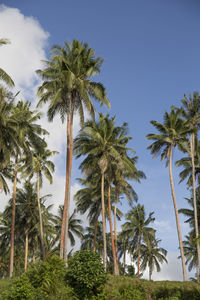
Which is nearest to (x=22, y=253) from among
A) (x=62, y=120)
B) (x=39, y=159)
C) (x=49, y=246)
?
(x=49, y=246)

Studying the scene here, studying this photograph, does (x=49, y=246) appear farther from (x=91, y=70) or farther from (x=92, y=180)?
(x=91, y=70)

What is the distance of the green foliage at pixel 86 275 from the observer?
49.1 ft

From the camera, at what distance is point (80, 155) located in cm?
3097

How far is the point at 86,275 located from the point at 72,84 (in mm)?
13312

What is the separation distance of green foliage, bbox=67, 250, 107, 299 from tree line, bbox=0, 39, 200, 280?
13.0ft

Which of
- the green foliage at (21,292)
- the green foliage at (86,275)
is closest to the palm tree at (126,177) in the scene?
the green foliage at (86,275)

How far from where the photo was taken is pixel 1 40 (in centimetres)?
1975

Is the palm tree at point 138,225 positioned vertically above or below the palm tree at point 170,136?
below

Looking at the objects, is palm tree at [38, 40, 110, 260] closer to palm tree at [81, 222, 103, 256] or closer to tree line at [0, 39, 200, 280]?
tree line at [0, 39, 200, 280]

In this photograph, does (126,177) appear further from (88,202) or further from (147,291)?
(147,291)

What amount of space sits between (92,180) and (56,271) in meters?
17.9

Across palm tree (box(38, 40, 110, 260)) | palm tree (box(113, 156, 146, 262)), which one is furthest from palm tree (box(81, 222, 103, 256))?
palm tree (box(38, 40, 110, 260))

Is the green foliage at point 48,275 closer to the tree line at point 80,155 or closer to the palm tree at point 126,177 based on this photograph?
the tree line at point 80,155

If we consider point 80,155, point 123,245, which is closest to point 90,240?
point 123,245
